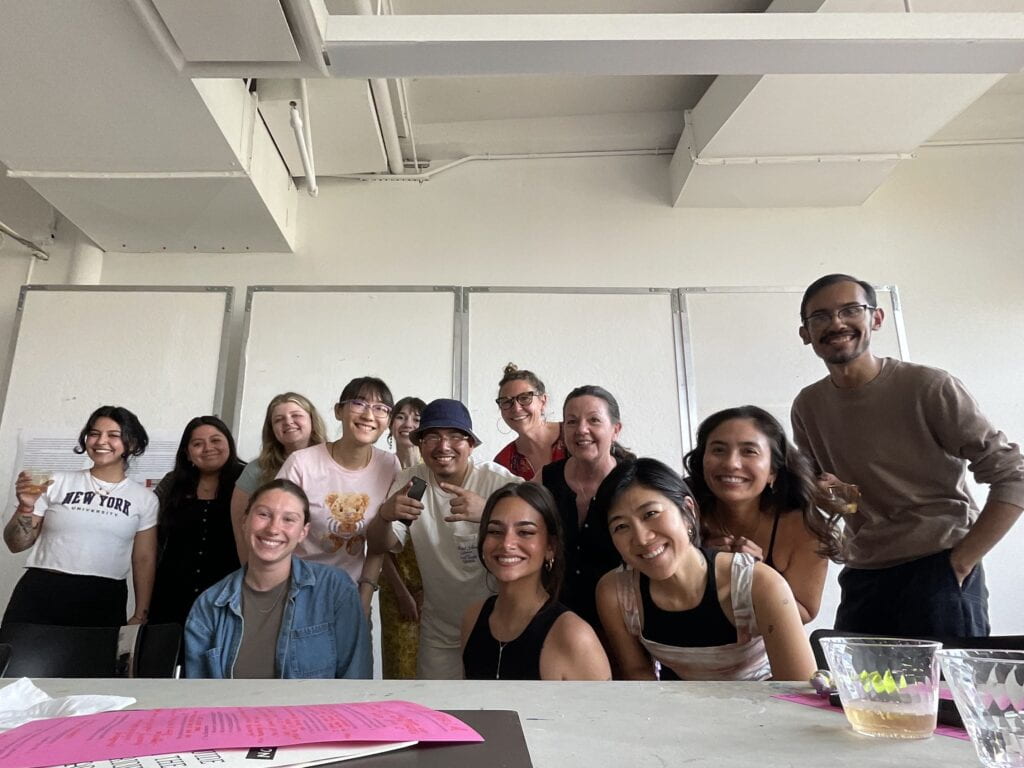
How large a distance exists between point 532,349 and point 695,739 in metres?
2.46

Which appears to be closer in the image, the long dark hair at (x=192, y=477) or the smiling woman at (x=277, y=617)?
the smiling woman at (x=277, y=617)

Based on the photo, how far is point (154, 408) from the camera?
9.73 feet

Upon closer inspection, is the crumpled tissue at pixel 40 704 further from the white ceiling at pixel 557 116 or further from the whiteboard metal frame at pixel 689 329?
the white ceiling at pixel 557 116

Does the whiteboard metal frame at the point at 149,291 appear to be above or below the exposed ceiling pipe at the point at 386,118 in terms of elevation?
below

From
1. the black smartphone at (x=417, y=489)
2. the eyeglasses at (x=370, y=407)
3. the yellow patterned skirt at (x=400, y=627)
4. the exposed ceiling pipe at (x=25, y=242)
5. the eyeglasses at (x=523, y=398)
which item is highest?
the exposed ceiling pipe at (x=25, y=242)

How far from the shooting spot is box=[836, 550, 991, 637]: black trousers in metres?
1.51

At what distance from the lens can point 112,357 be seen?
3.02 metres

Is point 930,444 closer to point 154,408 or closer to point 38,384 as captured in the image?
point 154,408

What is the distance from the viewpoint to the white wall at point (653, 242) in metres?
3.23

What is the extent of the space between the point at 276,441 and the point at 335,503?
49 cm

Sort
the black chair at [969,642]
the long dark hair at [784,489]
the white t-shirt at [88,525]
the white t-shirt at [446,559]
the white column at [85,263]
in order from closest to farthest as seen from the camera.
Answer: the black chair at [969,642] < the long dark hair at [784,489] < the white t-shirt at [446,559] < the white t-shirt at [88,525] < the white column at [85,263]

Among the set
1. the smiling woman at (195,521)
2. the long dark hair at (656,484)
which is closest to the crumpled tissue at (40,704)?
the long dark hair at (656,484)

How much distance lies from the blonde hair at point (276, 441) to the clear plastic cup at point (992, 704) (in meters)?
2.02

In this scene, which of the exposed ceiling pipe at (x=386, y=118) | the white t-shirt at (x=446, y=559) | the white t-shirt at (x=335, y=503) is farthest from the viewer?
the exposed ceiling pipe at (x=386, y=118)
